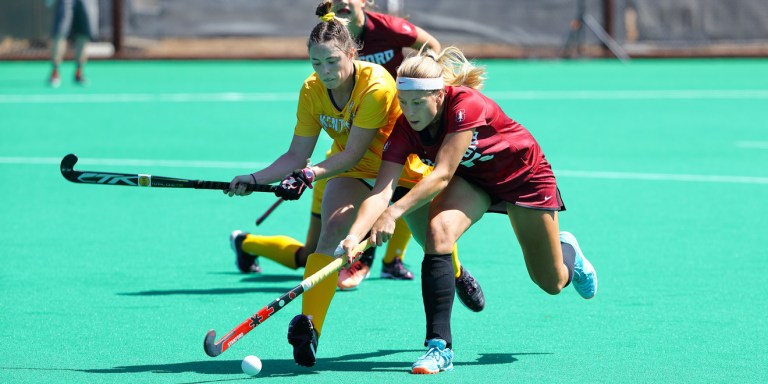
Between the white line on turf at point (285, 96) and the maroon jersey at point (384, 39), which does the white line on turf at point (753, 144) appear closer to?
the white line on turf at point (285, 96)

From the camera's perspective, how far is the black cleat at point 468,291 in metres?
6.13

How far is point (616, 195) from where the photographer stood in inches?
396

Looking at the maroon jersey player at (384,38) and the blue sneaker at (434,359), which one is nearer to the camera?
the blue sneaker at (434,359)

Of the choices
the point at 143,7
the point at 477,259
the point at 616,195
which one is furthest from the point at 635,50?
Result: the point at 477,259

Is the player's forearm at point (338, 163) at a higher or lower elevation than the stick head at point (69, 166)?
higher

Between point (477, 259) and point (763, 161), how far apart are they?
4768 mm

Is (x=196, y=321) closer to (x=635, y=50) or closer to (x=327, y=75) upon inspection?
(x=327, y=75)

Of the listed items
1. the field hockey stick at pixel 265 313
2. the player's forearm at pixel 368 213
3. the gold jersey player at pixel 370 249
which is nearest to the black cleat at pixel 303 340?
the field hockey stick at pixel 265 313

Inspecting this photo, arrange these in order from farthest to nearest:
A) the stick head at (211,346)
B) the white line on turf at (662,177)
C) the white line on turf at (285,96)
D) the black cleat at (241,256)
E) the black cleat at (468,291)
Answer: the white line on turf at (285,96) → the white line on turf at (662,177) → the black cleat at (241,256) → the black cleat at (468,291) → the stick head at (211,346)

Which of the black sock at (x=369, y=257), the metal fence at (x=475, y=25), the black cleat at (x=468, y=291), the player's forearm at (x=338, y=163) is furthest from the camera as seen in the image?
the metal fence at (x=475, y=25)

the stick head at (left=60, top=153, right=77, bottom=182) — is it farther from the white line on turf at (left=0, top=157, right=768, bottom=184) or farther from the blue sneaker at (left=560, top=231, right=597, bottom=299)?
the white line on turf at (left=0, top=157, right=768, bottom=184)

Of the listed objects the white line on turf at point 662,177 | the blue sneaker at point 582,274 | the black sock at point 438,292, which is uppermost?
the black sock at point 438,292

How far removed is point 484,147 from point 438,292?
681 mm

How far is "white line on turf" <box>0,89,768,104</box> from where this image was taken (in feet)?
54.7
